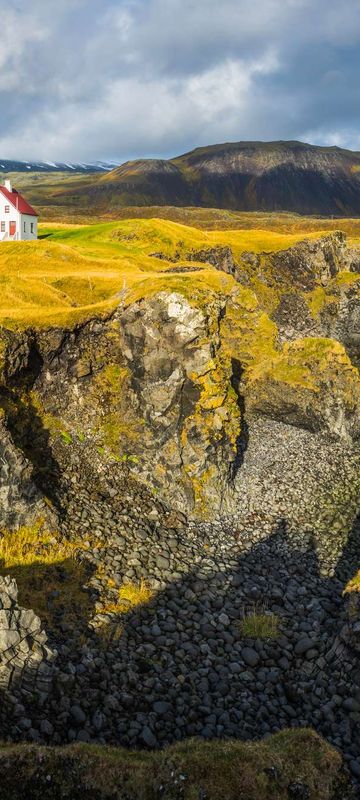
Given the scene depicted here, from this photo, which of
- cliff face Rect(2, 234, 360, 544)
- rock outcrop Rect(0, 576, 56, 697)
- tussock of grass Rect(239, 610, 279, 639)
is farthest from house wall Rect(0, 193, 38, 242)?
tussock of grass Rect(239, 610, 279, 639)

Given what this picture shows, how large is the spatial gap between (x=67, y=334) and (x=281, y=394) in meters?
22.6

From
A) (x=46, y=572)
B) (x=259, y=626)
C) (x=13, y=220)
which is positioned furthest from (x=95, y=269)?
(x=259, y=626)

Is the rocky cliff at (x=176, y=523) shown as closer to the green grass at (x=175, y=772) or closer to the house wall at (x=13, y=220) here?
the green grass at (x=175, y=772)

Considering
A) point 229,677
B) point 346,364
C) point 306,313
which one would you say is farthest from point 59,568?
point 306,313

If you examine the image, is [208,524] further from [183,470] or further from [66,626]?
[66,626]

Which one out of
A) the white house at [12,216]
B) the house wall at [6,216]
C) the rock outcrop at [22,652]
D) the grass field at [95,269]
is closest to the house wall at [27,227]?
the white house at [12,216]

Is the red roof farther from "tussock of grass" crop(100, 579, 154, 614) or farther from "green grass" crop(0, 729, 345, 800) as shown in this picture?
"green grass" crop(0, 729, 345, 800)

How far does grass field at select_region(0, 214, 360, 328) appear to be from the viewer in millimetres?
36406

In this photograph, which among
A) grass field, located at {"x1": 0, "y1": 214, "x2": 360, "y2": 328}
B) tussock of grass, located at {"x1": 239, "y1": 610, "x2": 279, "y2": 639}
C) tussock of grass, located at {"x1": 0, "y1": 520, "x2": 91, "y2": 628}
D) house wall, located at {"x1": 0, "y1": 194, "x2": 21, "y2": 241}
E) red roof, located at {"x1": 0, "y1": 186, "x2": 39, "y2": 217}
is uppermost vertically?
red roof, located at {"x1": 0, "y1": 186, "x2": 39, "y2": 217}

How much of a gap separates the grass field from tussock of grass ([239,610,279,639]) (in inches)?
886

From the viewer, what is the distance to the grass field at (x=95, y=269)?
3641 cm

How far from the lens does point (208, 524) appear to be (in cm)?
3162

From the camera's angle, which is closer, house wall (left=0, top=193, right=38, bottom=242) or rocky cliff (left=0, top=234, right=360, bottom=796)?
rocky cliff (left=0, top=234, right=360, bottom=796)

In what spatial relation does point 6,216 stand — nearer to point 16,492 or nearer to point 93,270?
point 93,270
